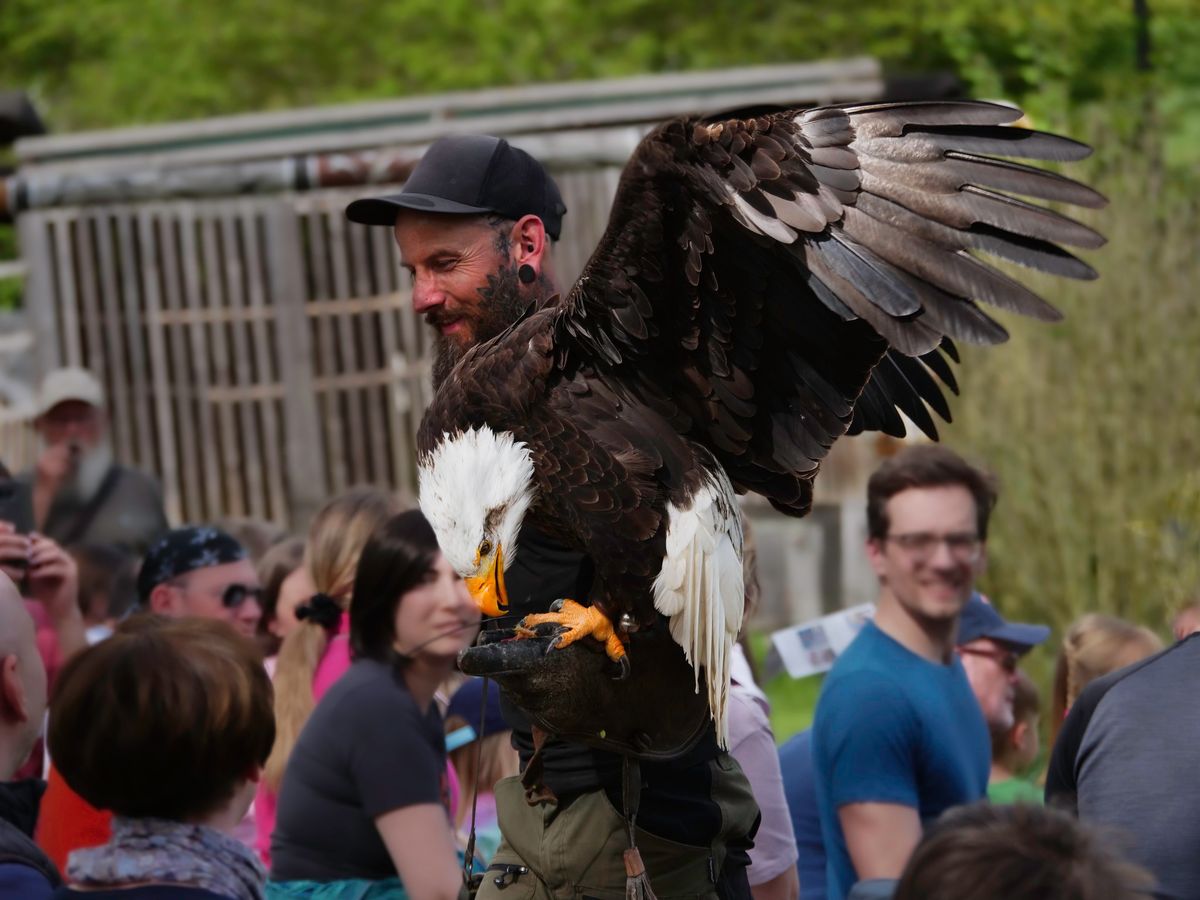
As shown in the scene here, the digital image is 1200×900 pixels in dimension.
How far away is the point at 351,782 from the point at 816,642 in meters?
1.56

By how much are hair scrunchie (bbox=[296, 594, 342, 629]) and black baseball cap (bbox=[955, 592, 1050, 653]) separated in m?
1.86

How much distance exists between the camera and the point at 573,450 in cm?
266

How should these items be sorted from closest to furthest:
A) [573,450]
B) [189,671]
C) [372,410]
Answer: [573,450] → [189,671] → [372,410]

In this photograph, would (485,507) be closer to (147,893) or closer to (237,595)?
(147,893)

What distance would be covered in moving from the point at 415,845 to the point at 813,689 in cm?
602

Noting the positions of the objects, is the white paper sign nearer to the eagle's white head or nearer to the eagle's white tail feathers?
the eagle's white tail feathers

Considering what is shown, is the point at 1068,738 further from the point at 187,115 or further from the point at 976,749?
the point at 187,115

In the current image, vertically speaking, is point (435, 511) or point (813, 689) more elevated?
point (435, 511)

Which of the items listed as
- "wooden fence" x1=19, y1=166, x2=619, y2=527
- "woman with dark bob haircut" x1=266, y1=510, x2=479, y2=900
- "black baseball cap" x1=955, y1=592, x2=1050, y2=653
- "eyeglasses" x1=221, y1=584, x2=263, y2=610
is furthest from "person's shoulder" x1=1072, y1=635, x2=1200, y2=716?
"wooden fence" x1=19, y1=166, x2=619, y2=527

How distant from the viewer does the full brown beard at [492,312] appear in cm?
294

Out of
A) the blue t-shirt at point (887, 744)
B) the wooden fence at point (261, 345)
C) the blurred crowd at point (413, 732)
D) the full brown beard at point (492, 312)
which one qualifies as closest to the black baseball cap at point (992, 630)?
the blurred crowd at point (413, 732)

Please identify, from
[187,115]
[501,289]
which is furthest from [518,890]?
[187,115]

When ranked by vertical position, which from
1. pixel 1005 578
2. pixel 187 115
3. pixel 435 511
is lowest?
pixel 1005 578

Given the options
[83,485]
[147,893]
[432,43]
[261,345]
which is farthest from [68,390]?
[432,43]
